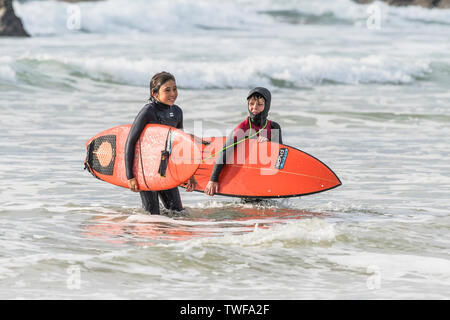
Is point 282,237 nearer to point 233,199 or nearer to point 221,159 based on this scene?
point 221,159

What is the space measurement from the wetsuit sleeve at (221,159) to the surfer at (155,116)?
0.45m

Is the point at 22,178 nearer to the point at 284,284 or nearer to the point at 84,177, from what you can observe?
the point at 84,177

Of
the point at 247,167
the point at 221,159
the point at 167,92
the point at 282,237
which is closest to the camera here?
the point at 282,237

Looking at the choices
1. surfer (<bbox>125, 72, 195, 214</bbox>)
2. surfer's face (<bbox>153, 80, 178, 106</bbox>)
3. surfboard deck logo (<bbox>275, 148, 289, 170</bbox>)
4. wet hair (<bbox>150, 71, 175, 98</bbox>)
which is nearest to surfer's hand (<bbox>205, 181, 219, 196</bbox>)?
surfer (<bbox>125, 72, 195, 214</bbox>)

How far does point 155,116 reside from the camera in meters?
6.20

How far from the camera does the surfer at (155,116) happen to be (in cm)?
606

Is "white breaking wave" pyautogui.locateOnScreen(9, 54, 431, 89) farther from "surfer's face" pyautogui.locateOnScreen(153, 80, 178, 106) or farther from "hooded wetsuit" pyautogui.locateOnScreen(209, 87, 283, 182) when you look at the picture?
"surfer's face" pyautogui.locateOnScreen(153, 80, 178, 106)

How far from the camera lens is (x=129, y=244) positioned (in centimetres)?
541

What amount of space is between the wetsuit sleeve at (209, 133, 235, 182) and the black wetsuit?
1.16ft

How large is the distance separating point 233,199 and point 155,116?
1548mm

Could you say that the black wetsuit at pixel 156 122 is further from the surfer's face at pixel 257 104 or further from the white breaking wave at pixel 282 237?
the white breaking wave at pixel 282 237

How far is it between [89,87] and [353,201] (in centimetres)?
1131

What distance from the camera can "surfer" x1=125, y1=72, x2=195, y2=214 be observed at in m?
6.06

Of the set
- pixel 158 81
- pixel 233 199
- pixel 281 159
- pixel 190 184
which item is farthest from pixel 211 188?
pixel 158 81
